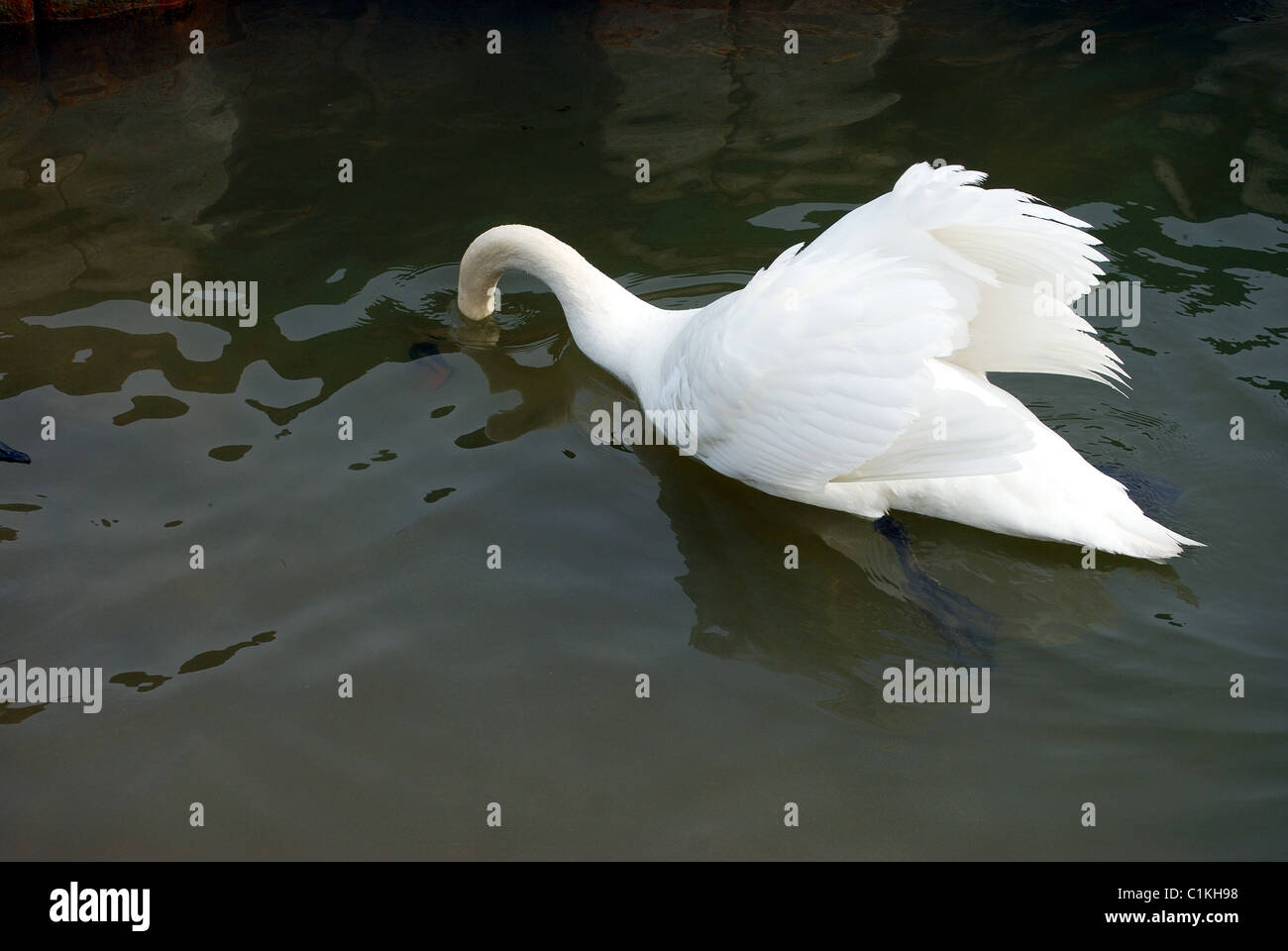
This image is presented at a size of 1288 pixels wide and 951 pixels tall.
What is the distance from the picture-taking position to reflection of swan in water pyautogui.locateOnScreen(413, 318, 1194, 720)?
172 inches

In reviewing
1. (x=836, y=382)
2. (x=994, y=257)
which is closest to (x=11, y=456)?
(x=836, y=382)

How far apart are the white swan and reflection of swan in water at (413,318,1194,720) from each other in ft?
0.54

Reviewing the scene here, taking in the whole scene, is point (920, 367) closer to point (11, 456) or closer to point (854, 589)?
point (854, 589)

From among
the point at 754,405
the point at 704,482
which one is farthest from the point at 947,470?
the point at 704,482

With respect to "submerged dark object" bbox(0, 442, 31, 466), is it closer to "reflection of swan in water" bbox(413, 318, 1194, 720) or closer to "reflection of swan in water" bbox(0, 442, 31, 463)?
"reflection of swan in water" bbox(0, 442, 31, 463)

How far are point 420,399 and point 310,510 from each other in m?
0.93

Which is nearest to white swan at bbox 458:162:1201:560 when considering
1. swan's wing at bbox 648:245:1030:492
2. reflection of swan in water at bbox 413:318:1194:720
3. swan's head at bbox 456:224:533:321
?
swan's wing at bbox 648:245:1030:492

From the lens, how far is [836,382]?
4.43m

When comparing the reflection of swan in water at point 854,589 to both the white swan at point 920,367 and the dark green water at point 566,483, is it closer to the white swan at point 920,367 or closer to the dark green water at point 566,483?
the dark green water at point 566,483

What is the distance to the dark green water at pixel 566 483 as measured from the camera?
153 inches

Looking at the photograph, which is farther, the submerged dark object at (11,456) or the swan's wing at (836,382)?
the submerged dark object at (11,456)

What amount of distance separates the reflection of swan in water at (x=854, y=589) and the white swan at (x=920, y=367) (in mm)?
163

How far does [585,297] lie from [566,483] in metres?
1.07

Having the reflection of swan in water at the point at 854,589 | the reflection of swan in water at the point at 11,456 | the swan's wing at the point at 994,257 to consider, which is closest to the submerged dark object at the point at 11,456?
the reflection of swan in water at the point at 11,456
